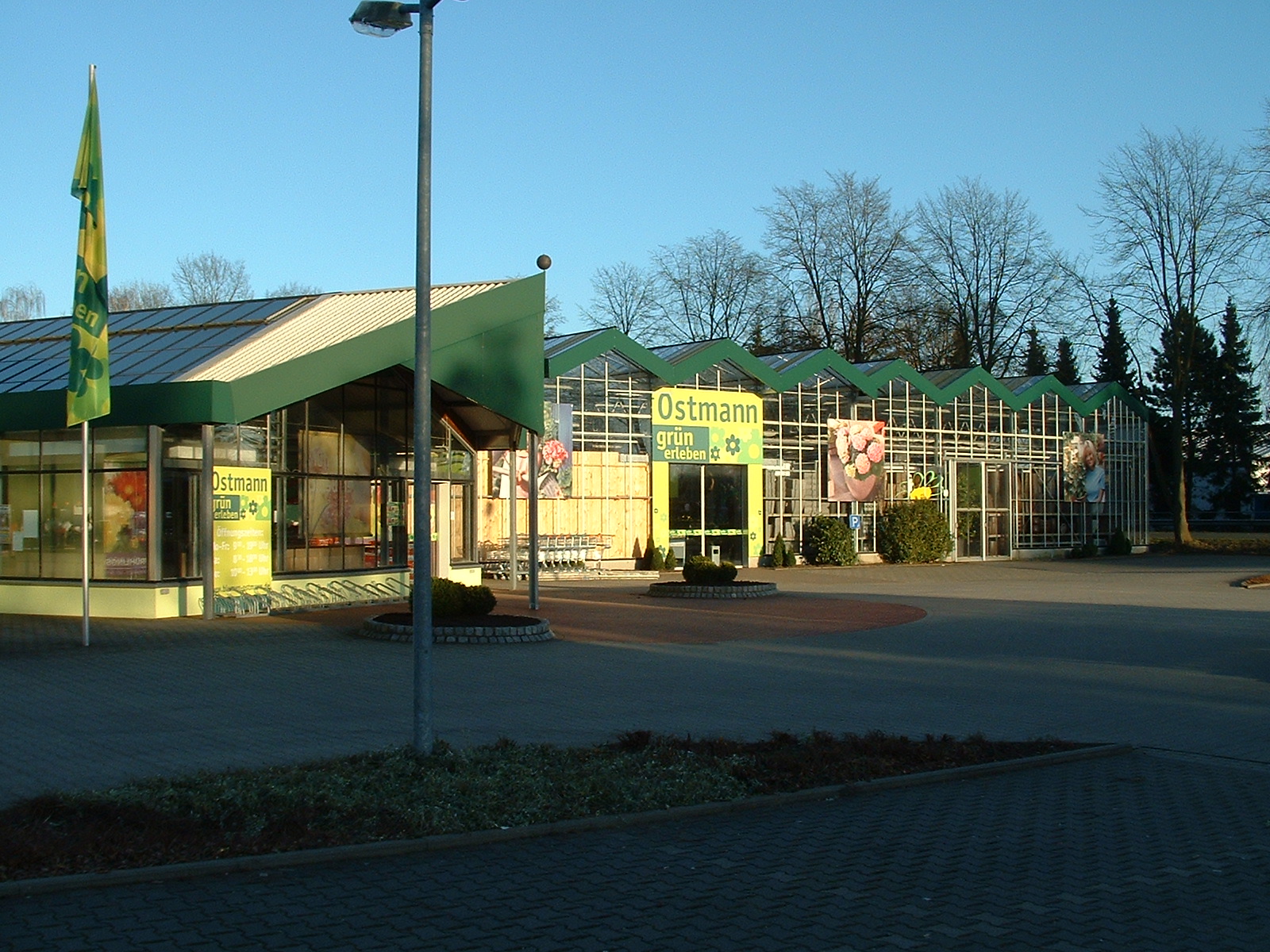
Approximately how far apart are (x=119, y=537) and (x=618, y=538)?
16.9 meters

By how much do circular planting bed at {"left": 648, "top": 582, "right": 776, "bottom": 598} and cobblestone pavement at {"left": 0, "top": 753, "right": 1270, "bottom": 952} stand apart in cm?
1720

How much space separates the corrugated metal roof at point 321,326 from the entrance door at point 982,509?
2539cm

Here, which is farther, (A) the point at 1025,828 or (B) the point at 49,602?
(B) the point at 49,602

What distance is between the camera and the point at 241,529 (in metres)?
20.0

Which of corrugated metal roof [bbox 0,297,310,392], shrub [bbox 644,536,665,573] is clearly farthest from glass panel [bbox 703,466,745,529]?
corrugated metal roof [bbox 0,297,310,392]

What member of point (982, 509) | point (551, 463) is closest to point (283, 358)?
point (551, 463)

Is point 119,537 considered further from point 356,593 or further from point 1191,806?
point 1191,806

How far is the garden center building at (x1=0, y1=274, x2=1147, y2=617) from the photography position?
19.7 metres

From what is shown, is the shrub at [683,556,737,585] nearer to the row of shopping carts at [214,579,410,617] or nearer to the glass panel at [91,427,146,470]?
the row of shopping carts at [214,579,410,617]

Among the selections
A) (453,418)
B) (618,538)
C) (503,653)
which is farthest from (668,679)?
(618,538)

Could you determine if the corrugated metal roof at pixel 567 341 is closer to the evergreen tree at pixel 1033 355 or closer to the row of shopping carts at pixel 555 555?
the row of shopping carts at pixel 555 555

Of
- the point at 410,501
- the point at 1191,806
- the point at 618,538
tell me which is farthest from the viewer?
the point at 618,538

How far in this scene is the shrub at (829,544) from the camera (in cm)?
3872

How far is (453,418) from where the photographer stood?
998 inches
